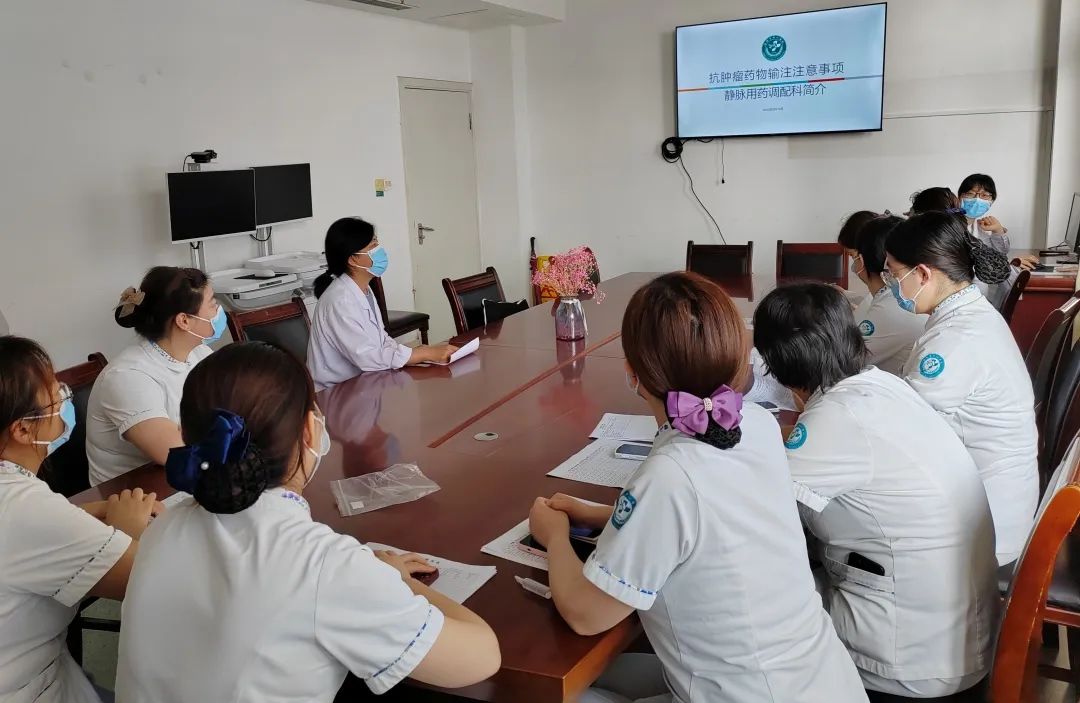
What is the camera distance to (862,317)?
118 inches

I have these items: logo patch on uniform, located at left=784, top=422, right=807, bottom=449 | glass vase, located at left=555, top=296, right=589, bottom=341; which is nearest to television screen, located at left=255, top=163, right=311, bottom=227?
Answer: glass vase, located at left=555, top=296, right=589, bottom=341

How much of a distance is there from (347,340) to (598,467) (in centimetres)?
142

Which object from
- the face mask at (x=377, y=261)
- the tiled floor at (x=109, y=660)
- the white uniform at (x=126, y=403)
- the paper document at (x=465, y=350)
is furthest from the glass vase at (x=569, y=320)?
the tiled floor at (x=109, y=660)

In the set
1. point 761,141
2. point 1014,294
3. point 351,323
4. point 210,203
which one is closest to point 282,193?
point 210,203

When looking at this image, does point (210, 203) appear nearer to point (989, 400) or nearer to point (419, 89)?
point (419, 89)

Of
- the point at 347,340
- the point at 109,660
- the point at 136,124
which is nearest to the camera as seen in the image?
the point at 109,660

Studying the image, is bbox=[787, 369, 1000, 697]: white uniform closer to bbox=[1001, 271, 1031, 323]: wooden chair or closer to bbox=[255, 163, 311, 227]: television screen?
bbox=[1001, 271, 1031, 323]: wooden chair

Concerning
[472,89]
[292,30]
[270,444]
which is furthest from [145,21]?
[270,444]

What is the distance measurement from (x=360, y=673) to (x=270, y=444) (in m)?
0.32

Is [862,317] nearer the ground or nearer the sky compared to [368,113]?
nearer the ground

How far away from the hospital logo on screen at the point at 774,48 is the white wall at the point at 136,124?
270cm

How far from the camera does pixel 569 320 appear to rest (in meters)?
3.39

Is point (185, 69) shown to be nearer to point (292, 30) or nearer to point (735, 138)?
point (292, 30)

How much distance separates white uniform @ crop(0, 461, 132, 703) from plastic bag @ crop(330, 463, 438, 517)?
1.72 feet
